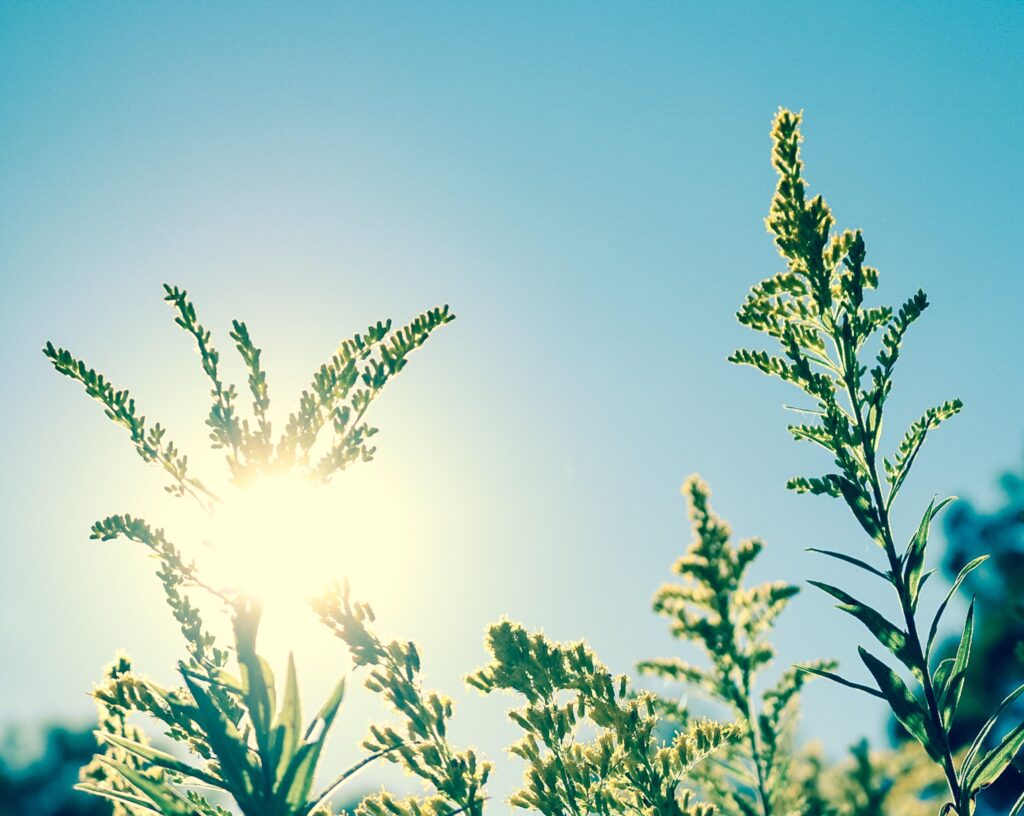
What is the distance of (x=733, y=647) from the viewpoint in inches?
193

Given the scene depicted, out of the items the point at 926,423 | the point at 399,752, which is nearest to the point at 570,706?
the point at 399,752

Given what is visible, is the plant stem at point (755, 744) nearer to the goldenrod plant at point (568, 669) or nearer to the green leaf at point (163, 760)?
the goldenrod plant at point (568, 669)

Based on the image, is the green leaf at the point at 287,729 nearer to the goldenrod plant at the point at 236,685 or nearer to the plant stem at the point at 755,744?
the goldenrod plant at the point at 236,685

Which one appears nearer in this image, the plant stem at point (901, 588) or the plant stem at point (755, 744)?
the plant stem at point (901, 588)

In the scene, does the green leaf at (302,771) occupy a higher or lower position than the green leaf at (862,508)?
lower

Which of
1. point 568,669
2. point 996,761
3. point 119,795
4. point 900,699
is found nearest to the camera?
point 119,795

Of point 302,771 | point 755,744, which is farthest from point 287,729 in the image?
point 755,744

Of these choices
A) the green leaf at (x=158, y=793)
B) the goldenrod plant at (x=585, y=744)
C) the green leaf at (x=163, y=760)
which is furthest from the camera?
the goldenrod plant at (x=585, y=744)

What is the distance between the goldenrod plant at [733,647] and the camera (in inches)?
192

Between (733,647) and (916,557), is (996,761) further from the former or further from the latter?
(733,647)

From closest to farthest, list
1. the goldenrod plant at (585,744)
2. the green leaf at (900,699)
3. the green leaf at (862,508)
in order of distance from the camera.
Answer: the green leaf at (900,699) < the green leaf at (862,508) < the goldenrod plant at (585,744)

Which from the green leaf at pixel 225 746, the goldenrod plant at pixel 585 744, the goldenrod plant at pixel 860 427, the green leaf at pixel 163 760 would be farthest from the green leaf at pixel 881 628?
the green leaf at pixel 163 760

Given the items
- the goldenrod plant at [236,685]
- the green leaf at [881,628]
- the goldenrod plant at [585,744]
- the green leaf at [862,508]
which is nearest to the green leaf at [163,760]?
the goldenrod plant at [236,685]

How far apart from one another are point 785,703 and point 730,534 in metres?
1.49
